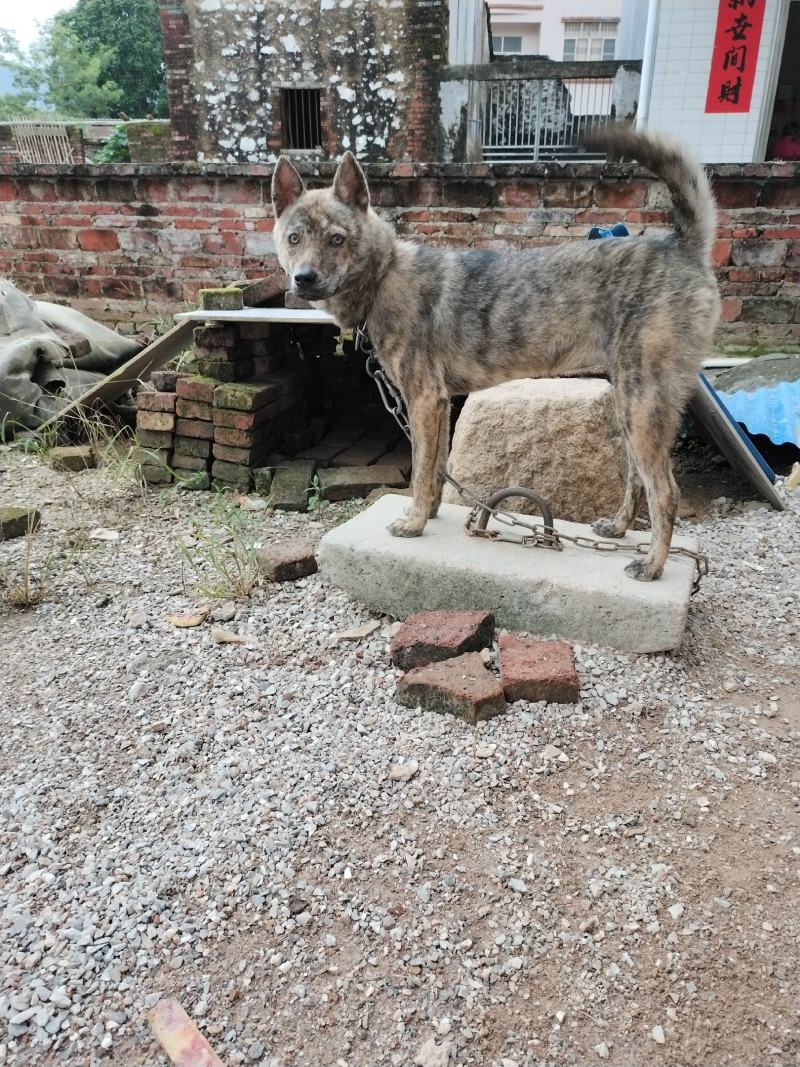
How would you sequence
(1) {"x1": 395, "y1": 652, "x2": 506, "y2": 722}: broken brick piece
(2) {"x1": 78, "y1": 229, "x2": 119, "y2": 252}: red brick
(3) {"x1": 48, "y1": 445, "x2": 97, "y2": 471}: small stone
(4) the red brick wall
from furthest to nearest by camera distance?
(2) {"x1": 78, "y1": 229, "x2": 119, "y2": 252}: red brick → (4) the red brick wall → (3) {"x1": 48, "y1": 445, "x2": 97, "y2": 471}: small stone → (1) {"x1": 395, "y1": 652, "x2": 506, "y2": 722}: broken brick piece

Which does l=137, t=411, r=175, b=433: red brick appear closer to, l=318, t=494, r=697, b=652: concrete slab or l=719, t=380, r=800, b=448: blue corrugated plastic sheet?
l=318, t=494, r=697, b=652: concrete slab

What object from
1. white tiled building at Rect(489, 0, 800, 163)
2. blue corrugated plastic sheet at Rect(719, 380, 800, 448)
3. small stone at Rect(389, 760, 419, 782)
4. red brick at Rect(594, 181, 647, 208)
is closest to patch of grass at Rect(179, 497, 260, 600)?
small stone at Rect(389, 760, 419, 782)

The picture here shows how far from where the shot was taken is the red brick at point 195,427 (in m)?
5.10

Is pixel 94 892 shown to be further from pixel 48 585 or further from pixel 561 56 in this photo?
pixel 561 56

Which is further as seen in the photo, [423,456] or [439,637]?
[423,456]

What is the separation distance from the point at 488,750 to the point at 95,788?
1.35 m

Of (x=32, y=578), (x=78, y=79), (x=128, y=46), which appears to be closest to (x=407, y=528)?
(x=32, y=578)

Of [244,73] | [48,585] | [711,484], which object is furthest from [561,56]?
[48,585]

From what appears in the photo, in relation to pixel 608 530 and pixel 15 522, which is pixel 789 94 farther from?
pixel 15 522

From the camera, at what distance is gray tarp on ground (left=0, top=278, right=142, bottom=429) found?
5902mm

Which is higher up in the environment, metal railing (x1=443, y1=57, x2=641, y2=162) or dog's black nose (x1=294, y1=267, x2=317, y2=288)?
metal railing (x1=443, y1=57, x2=641, y2=162)

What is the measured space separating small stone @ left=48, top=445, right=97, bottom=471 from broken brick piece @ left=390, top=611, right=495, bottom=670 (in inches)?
143

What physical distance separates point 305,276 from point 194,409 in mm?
2328

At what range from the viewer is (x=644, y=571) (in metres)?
3.05
